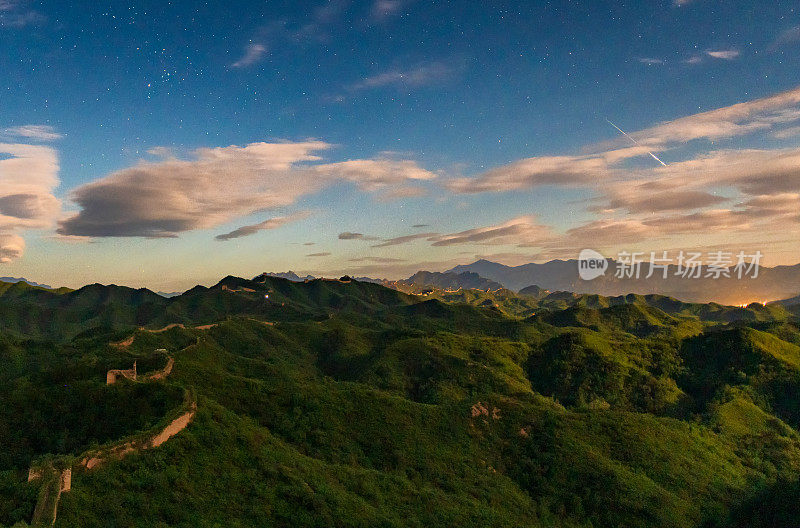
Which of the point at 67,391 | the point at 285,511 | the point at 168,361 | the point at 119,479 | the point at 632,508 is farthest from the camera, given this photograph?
the point at 168,361

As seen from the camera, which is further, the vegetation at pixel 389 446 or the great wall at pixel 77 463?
the vegetation at pixel 389 446

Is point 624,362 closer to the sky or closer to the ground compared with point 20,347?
closer to the ground

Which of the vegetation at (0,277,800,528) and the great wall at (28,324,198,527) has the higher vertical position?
the great wall at (28,324,198,527)

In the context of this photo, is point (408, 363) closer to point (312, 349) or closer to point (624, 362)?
point (312, 349)

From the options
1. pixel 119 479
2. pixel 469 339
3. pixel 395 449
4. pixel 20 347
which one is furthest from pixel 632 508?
pixel 20 347

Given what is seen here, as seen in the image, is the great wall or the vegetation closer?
the great wall

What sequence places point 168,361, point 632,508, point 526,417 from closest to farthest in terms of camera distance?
point 632,508, point 168,361, point 526,417

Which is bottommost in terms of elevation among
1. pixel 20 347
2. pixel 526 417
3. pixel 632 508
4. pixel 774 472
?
pixel 774 472

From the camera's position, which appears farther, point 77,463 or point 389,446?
point 389,446

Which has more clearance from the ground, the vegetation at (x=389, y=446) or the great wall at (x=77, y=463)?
the great wall at (x=77, y=463)

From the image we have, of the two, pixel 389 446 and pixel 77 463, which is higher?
pixel 77 463

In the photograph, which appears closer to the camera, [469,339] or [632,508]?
[632,508]
